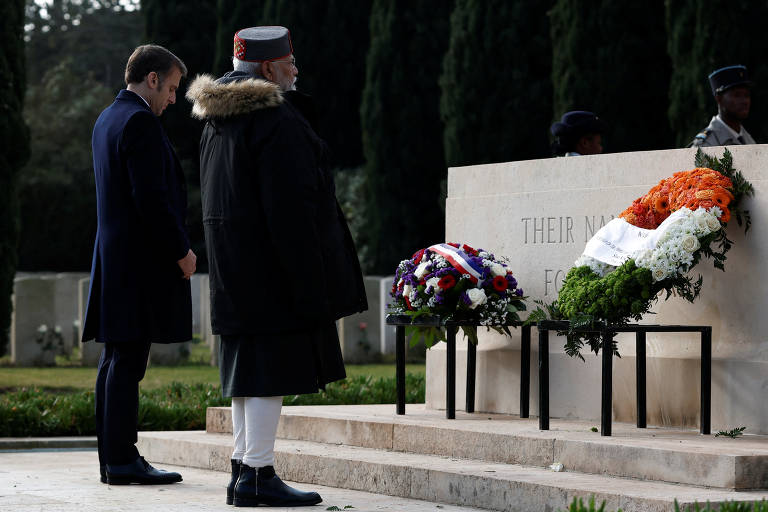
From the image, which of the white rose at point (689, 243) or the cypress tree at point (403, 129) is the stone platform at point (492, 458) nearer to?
the white rose at point (689, 243)

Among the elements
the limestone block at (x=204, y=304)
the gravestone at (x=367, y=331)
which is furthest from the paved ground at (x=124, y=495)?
the limestone block at (x=204, y=304)

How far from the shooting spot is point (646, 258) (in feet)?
20.9

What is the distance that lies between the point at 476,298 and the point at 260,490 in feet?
6.73

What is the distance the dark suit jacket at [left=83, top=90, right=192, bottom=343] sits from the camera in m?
6.08

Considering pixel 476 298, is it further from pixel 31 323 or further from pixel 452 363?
pixel 31 323

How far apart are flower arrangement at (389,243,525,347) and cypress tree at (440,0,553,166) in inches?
466

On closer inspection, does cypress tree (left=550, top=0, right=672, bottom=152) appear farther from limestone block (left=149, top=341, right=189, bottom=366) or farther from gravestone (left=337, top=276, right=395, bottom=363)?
limestone block (left=149, top=341, right=189, bottom=366)

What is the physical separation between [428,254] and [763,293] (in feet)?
6.18

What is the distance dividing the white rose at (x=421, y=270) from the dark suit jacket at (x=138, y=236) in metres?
1.55

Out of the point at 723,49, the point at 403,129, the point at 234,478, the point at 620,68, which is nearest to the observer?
the point at 234,478

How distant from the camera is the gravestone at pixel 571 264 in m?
6.50

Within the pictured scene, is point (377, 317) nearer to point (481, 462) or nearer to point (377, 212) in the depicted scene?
point (377, 212)

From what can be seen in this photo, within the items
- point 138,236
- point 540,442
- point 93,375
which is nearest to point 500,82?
point 93,375

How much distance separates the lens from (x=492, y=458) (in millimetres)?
6453
